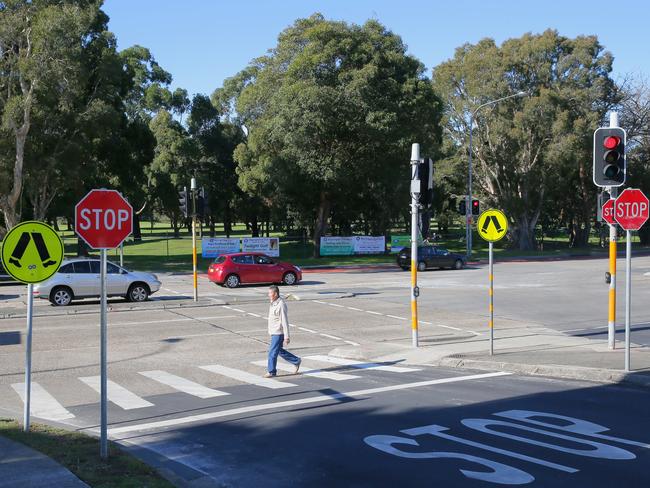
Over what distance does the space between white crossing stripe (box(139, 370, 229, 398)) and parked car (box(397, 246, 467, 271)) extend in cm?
2962

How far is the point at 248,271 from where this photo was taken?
3094 centimetres

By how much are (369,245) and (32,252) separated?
46.0 m

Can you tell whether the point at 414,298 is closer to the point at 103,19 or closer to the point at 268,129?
the point at 268,129

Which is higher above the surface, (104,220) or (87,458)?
(104,220)

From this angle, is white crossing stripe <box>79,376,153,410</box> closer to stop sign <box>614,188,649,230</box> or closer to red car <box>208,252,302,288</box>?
stop sign <box>614,188,649,230</box>

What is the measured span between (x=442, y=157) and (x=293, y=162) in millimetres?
22634

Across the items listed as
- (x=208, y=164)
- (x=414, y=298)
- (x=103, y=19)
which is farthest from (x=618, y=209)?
(x=208, y=164)

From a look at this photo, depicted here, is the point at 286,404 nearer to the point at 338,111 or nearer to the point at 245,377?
the point at 245,377

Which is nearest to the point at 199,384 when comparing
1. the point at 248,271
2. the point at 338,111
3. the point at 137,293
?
the point at 137,293

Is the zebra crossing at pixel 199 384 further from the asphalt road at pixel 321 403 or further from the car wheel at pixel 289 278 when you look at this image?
the car wheel at pixel 289 278

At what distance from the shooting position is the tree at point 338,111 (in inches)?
1734

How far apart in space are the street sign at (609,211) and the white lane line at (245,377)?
6.66m

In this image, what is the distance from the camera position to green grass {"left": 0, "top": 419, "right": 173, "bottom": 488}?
6426 mm

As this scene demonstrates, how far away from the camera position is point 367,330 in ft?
60.5
